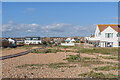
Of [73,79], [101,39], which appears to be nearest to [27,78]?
[73,79]

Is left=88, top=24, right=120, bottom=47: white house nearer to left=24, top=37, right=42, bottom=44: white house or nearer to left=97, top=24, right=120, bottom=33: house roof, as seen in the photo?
left=97, top=24, right=120, bottom=33: house roof

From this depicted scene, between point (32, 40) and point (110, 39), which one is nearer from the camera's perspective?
point (110, 39)

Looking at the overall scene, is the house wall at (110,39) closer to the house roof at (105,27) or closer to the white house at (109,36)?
the white house at (109,36)

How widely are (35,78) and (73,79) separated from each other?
2.10 metres

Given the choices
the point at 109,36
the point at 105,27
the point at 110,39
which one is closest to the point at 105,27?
the point at 105,27

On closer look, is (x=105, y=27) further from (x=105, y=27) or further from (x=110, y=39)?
(x=110, y=39)

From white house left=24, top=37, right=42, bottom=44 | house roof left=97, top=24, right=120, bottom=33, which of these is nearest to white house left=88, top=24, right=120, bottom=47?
house roof left=97, top=24, right=120, bottom=33

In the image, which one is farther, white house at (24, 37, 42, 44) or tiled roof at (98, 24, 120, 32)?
white house at (24, 37, 42, 44)

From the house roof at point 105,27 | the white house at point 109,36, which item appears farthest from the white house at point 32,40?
the white house at point 109,36

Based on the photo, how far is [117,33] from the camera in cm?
3972

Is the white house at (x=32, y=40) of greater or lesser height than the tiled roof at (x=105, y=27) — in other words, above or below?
below

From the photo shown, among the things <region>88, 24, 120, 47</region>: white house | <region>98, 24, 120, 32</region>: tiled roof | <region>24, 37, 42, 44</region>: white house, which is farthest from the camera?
<region>24, 37, 42, 44</region>: white house

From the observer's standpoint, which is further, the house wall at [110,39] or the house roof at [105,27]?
the house roof at [105,27]

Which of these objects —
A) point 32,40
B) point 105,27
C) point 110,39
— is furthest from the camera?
point 32,40
